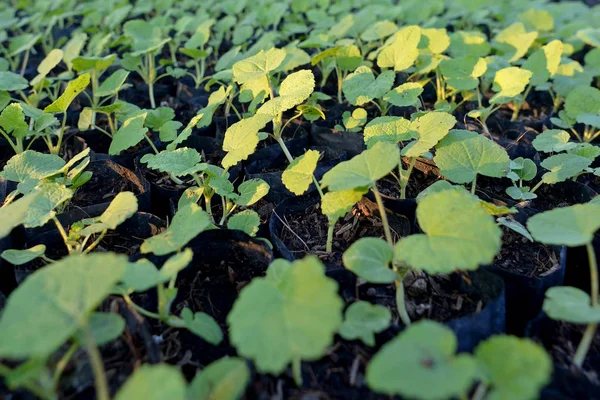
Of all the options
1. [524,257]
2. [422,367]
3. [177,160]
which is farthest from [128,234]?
[524,257]

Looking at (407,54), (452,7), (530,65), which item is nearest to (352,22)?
(407,54)

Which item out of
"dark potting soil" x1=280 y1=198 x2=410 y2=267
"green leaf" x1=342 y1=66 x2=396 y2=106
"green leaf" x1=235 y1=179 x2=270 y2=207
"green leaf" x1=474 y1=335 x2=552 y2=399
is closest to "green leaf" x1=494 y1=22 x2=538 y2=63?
"green leaf" x1=342 y1=66 x2=396 y2=106

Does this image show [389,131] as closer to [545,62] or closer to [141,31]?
[545,62]

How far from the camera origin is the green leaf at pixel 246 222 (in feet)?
4.66

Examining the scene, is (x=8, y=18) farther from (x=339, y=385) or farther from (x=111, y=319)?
(x=339, y=385)

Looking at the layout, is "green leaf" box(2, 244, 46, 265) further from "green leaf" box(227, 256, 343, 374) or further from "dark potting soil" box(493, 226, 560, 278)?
"dark potting soil" box(493, 226, 560, 278)

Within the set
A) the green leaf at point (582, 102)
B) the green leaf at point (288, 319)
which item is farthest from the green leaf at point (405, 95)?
the green leaf at point (288, 319)

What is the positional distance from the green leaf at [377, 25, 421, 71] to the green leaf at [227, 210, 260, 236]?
0.98 metres

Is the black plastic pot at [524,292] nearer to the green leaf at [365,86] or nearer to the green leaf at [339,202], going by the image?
the green leaf at [339,202]

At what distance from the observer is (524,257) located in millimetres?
1397

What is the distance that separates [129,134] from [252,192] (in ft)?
1.68

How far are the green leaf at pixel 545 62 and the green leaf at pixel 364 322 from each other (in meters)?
1.57

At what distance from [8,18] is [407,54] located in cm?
289

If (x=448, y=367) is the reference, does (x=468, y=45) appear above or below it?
below
